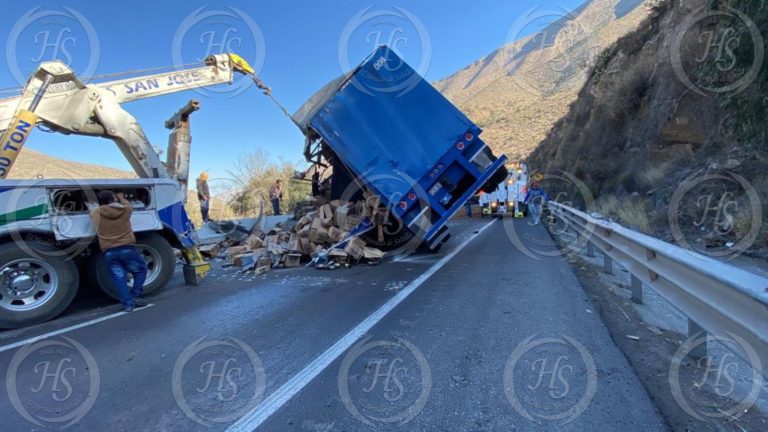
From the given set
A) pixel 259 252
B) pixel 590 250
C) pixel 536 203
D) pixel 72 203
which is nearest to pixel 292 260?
pixel 259 252

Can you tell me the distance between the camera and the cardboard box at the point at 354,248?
7473 millimetres

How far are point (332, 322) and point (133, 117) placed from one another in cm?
610

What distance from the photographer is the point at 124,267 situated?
5.33 meters

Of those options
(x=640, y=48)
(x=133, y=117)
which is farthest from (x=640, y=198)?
(x=133, y=117)

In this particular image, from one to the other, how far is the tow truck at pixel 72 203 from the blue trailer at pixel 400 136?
9.50ft

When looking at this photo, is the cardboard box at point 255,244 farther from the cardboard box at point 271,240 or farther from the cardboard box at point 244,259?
the cardboard box at point 244,259

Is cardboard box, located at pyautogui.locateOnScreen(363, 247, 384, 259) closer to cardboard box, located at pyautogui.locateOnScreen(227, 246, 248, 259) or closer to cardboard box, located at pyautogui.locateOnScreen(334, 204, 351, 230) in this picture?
cardboard box, located at pyautogui.locateOnScreen(334, 204, 351, 230)

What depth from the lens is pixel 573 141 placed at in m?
22.5

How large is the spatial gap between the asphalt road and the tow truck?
527mm

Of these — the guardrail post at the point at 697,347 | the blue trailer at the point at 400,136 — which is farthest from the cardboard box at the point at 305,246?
the guardrail post at the point at 697,347

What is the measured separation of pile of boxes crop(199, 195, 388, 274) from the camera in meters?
7.57

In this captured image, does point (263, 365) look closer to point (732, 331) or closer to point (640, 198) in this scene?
point (732, 331)

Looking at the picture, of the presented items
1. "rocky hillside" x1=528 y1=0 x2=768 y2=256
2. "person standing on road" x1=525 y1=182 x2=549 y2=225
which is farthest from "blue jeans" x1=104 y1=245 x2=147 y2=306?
"person standing on road" x1=525 y1=182 x2=549 y2=225

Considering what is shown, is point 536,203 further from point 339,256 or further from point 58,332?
point 58,332
